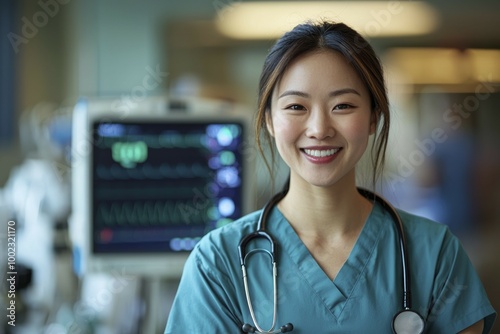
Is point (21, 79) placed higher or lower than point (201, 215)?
higher

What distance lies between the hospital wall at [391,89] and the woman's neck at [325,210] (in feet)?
7.11

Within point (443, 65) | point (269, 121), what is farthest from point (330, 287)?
point (443, 65)

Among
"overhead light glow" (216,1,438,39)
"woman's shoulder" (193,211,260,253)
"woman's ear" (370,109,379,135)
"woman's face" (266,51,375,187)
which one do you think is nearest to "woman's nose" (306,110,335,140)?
"woman's face" (266,51,375,187)

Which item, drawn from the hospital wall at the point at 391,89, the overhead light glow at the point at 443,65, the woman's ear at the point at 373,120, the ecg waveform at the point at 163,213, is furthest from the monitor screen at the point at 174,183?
the overhead light glow at the point at 443,65

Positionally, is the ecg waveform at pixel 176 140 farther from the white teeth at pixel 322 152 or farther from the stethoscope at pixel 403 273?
the white teeth at pixel 322 152

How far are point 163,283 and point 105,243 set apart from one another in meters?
0.54

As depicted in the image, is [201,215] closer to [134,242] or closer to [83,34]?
[134,242]

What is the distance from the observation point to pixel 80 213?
88.6 inches

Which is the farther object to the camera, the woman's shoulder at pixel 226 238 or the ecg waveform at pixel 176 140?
the ecg waveform at pixel 176 140

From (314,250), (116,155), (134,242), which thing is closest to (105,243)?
(134,242)

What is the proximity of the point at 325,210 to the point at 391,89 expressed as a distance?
2854 mm

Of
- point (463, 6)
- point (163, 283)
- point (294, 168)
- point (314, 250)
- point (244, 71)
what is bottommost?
point (163, 283)

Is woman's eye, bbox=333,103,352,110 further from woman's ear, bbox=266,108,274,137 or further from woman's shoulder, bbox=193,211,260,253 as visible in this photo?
woman's shoulder, bbox=193,211,260,253

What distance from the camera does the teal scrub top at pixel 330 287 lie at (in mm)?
1185
